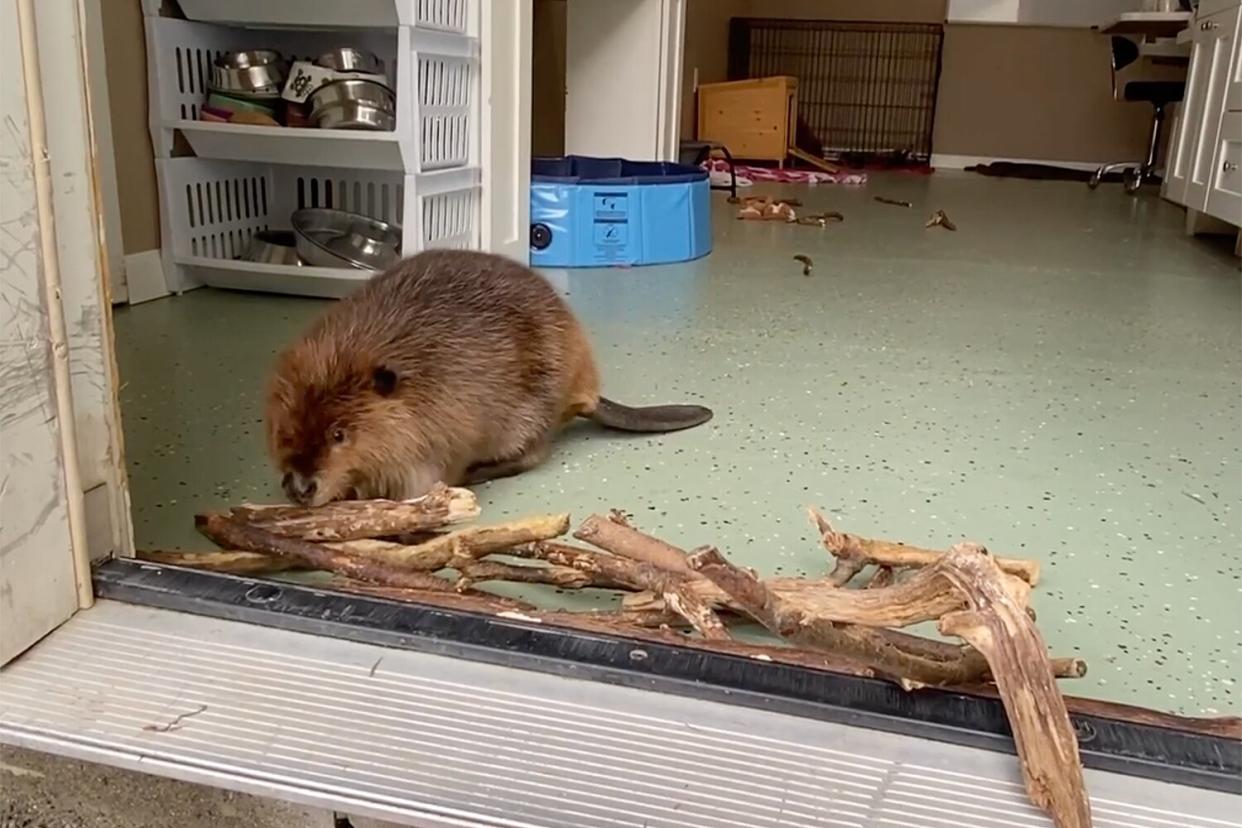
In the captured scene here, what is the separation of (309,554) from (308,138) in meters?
1.48

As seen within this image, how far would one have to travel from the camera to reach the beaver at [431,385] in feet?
3.86

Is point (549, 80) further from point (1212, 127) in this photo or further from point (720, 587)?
point (720, 587)

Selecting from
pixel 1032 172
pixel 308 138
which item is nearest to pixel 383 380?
pixel 308 138

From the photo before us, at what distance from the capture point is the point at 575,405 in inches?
60.1

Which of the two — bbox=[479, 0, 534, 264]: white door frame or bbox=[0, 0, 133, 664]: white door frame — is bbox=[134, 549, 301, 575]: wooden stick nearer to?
bbox=[0, 0, 133, 664]: white door frame

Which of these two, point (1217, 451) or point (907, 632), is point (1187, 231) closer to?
point (1217, 451)

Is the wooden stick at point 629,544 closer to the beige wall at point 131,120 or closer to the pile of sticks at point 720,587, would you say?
the pile of sticks at point 720,587

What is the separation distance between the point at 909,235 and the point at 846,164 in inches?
156

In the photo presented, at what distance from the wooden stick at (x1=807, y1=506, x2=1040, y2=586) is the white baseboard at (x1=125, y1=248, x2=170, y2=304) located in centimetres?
178

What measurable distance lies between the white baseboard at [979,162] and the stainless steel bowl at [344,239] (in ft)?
22.3

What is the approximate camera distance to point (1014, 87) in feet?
28.0

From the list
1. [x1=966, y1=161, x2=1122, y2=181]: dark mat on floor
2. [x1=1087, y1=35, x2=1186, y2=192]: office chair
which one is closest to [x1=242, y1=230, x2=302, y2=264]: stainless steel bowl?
[x1=1087, y1=35, x2=1186, y2=192]: office chair

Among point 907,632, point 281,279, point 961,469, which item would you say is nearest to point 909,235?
point 281,279

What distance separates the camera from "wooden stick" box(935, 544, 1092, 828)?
692mm
